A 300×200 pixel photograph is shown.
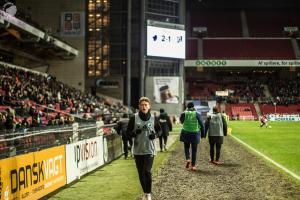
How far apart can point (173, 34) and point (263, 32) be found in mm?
25261

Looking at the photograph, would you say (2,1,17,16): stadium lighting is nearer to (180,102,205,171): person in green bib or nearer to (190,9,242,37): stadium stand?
(180,102,205,171): person in green bib

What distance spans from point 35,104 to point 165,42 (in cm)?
3404

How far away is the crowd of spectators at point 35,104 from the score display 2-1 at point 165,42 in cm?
1631

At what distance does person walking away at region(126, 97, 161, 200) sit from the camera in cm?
960

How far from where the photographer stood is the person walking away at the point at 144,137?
9602 millimetres

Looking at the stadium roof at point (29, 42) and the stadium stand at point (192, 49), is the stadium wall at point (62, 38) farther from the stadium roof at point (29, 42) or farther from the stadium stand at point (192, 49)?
the stadium stand at point (192, 49)

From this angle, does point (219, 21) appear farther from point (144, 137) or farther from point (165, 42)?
point (144, 137)

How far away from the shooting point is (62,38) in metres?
60.1

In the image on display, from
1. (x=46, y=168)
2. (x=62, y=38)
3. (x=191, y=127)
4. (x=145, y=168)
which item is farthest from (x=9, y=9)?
(x=145, y=168)

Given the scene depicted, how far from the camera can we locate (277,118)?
61750mm

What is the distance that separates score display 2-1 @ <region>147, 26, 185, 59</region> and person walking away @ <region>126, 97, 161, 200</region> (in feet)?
167

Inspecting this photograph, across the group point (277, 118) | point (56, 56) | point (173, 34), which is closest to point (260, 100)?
point (277, 118)

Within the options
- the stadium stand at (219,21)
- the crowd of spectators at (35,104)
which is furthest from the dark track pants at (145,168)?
the stadium stand at (219,21)

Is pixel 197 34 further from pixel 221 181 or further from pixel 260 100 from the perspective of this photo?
pixel 221 181
